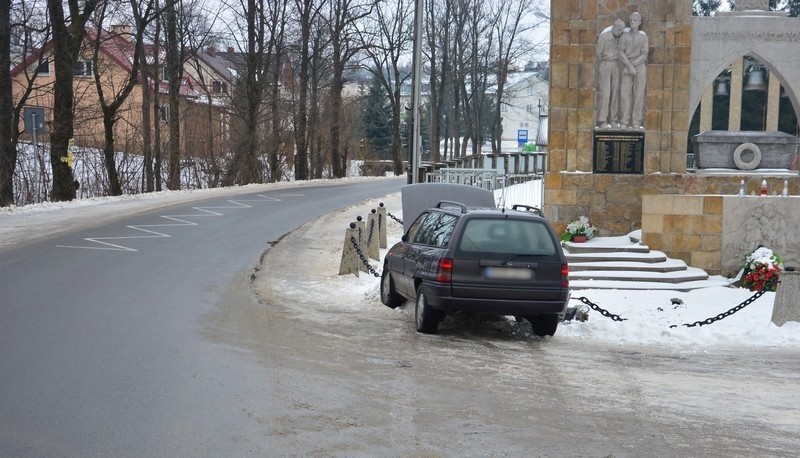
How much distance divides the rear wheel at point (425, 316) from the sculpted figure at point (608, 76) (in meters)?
8.93

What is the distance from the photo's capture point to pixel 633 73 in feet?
60.0

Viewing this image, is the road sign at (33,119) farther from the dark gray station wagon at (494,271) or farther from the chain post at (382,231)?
the dark gray station wagon at (494,271)

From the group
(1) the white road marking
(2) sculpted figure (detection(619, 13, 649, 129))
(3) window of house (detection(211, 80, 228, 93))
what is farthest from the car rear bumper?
(3) window of house (detection(211, 80, 228, 93))

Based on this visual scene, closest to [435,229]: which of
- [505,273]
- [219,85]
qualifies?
[505,273]

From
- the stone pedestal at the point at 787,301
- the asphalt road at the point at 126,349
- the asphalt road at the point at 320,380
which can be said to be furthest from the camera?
the stone pedestal at the point at 787,301

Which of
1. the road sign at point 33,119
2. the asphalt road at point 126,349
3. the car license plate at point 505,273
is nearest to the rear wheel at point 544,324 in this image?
the car license plate at point 505,273

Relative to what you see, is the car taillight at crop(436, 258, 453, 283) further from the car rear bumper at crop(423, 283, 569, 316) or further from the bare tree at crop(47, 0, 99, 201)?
the bare tree at crop(47, 0, 99, 201)

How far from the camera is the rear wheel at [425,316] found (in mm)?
10760

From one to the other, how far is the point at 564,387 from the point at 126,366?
13.2ft

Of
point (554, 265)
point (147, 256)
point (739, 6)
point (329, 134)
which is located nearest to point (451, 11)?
point (329, 134)

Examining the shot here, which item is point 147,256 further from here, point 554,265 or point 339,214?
point 339,214

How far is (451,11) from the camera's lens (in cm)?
6288

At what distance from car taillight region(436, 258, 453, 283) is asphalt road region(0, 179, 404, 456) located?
255 cm

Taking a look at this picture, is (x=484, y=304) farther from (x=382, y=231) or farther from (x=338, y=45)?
(x=338, y=45)
